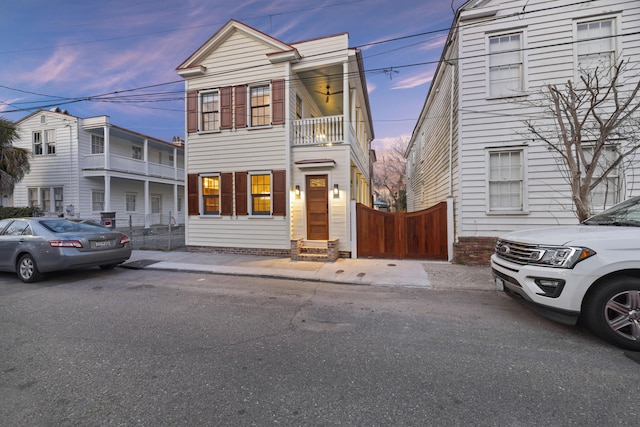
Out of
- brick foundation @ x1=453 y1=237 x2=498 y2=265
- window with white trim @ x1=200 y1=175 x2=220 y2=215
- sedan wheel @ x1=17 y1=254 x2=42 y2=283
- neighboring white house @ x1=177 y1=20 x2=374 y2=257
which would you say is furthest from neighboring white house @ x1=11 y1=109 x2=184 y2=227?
brick foundation @ x1=453 y1=237 x2=498 y2=265

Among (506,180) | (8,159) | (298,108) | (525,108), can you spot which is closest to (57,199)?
(8,159)

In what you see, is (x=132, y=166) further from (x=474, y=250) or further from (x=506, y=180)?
(x=506, y=180)

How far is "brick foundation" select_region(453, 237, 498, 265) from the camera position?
7.83 m

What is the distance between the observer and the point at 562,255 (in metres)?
3.45

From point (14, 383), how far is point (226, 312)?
2.25 metres

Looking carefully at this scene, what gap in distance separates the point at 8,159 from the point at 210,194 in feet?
35.4

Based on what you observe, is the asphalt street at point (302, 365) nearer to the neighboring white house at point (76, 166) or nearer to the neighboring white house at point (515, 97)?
the neighboring white house at point (515, 97)

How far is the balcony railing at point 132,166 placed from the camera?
656 inches

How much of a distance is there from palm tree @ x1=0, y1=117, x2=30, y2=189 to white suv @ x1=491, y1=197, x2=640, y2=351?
19730 mm

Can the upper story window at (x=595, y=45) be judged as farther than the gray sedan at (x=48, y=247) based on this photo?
Yes

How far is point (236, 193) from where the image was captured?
33.6 feet

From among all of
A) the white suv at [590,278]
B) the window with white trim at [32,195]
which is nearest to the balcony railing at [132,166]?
the window with white trim at [32,195]

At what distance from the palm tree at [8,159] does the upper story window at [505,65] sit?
788 inches

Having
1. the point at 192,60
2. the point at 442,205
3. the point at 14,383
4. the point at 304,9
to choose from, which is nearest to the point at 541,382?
the point at 14,383
